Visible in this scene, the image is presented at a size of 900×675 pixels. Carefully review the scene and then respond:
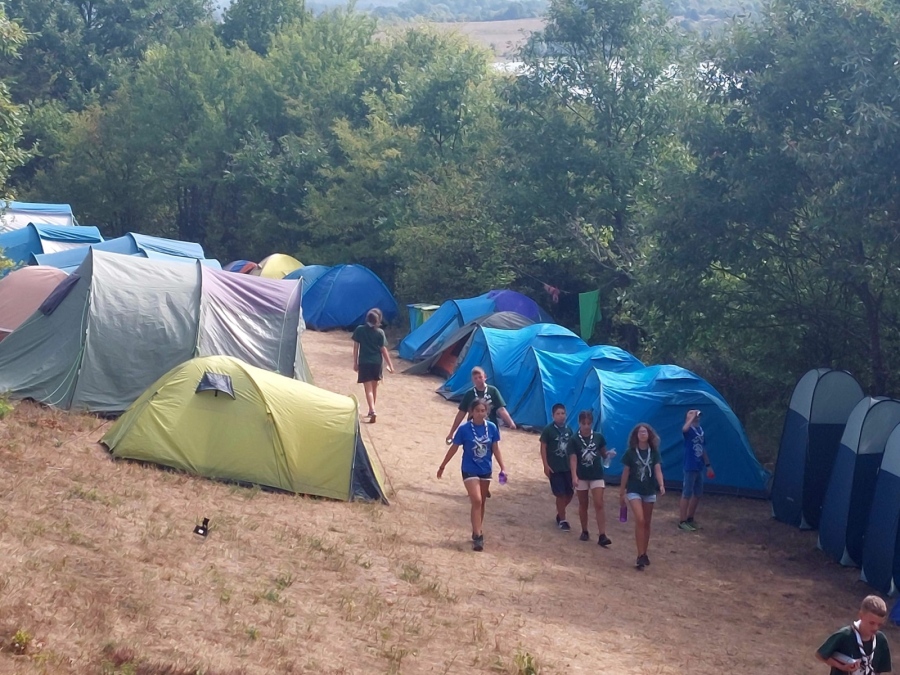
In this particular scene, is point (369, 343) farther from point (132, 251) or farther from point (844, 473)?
point (132, 251)

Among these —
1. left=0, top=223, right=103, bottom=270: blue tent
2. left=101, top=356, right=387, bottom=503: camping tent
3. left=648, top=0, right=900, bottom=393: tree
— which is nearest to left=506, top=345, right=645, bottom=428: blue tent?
left=648, top=0, right=900, bottom=393: tree

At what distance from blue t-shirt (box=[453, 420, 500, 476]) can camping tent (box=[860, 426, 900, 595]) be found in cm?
361

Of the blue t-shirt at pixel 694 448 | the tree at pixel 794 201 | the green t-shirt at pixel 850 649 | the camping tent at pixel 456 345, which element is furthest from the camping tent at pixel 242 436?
the camping tent at pixel 456 345

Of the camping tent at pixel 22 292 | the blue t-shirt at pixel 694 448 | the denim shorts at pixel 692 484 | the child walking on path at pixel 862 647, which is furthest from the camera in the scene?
the camping tent at pixel 22 292

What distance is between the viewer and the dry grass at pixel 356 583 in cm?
675

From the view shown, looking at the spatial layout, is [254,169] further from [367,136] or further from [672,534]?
[672,534]

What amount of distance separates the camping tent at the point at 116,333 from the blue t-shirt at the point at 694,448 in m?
6.26

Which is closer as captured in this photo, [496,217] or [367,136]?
[496,217]

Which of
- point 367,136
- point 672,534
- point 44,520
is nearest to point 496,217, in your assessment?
point 367,136

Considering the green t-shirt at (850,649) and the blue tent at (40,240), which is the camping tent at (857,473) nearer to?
the green t-shirt at (850,649)

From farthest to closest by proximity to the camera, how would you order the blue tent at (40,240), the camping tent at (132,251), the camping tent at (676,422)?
1. the blue tent at (40,240)
2. the camping tent at (132,251)
3. the camping tent at (676,422)

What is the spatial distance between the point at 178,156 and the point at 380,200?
11.0 metres

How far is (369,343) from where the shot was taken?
1431cm

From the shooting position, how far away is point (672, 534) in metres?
11.6
